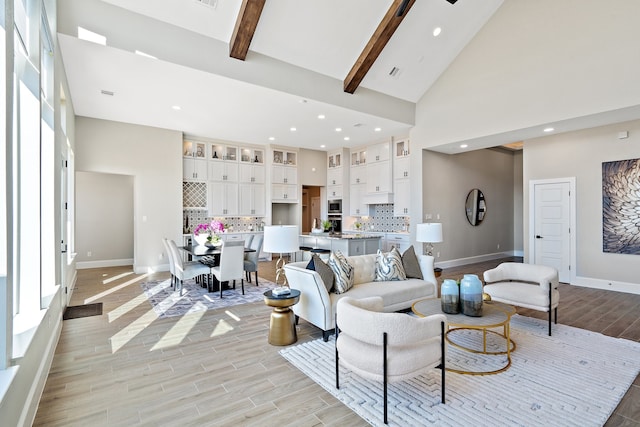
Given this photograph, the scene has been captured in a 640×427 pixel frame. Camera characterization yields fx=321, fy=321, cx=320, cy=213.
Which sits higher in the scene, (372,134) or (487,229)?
(372,134)

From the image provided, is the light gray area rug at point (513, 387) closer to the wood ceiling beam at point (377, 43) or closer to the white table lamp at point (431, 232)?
the white table lamp at point (431, 232)

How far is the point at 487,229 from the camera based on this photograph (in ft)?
29.7

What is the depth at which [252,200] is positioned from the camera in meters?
9.02

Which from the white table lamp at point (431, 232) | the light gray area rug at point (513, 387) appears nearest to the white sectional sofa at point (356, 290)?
the light gray area rug at point (513, 387)

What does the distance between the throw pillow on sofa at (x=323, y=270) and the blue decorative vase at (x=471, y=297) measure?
133 centimetres

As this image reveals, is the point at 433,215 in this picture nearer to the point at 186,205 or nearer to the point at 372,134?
the point at 372,134

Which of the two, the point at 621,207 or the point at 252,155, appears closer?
the point at 621,207

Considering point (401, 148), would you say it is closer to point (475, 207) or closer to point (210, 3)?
point (475, 207)

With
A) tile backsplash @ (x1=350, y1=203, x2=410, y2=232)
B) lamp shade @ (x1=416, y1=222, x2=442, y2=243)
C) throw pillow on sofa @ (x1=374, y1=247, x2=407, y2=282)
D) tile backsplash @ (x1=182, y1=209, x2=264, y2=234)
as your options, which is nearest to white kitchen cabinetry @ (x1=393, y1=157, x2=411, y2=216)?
tile backsplash @ (x1=350, y1=203, x2=410, y2=232)

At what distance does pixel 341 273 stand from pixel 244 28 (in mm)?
3626

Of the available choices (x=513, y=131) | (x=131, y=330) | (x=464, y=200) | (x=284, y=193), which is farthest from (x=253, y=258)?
(x=464, y=200)

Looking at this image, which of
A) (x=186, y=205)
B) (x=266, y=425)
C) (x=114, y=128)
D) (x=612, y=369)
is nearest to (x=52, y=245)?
(x=266, y=425)

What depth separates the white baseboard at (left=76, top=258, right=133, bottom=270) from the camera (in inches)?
301

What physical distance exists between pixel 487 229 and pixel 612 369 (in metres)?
6.71
